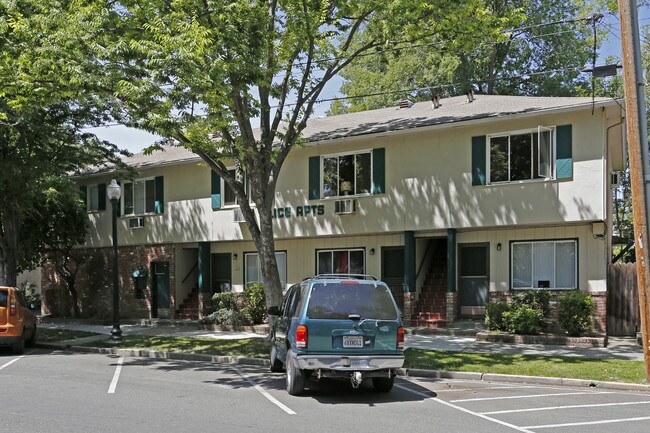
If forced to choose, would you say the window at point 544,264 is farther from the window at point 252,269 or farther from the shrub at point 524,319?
the window at point 252,269

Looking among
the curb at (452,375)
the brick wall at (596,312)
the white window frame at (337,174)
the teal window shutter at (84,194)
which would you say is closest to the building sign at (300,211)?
the white window frame at (337,174)

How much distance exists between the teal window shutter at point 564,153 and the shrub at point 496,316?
379cm

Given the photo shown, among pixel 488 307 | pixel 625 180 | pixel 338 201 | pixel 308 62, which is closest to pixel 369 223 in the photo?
pixel 338 201

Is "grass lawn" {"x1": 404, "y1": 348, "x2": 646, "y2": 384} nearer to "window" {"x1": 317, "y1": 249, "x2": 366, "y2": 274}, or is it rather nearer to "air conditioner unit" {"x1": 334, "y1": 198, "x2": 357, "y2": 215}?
"air conditioner unit" {"x1": 334, "y1": 198, "x2": 357, "y2": 215}

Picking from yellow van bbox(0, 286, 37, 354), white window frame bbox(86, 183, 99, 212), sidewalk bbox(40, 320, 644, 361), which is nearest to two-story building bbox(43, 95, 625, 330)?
sidewalk bbox(40, 320, 644, 361)

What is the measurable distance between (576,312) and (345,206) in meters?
7.75

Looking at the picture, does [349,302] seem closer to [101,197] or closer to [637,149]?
[637,149]

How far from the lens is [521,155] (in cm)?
1906

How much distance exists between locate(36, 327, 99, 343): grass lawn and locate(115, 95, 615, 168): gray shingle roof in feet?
21.7

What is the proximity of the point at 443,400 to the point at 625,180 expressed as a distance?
103 ft

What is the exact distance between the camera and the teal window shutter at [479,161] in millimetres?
19453

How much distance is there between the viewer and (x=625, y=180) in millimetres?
37844

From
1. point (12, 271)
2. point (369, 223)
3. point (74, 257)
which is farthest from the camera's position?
point (74, 257)

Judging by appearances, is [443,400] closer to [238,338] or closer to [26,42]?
[238,338]
